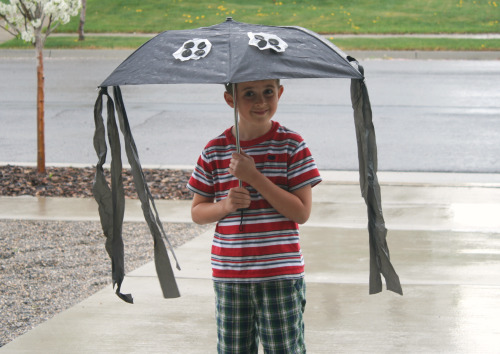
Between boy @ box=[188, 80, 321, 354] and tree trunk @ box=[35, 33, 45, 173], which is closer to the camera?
boy @ box=[188, 80, 321, 354]

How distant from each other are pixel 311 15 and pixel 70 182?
661 inches

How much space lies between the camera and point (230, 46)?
9.53 ft

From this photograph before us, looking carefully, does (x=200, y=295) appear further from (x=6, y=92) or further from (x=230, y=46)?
(x=6, y=92)

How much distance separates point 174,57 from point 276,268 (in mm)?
816

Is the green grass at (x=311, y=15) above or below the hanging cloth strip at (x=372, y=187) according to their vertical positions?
below

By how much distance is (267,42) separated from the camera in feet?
9.53

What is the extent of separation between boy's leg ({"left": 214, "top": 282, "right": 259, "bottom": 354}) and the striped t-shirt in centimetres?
4

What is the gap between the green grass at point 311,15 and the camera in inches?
876

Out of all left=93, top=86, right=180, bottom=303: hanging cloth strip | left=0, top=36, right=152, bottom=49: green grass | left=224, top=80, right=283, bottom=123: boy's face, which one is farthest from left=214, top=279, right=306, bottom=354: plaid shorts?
left=0, top=36, right=152, bottom=49: green grass

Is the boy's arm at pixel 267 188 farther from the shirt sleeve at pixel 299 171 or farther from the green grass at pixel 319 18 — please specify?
the green grass at pixel 319 18

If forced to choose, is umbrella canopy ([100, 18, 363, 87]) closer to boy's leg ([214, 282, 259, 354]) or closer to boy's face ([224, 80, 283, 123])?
boy's face ([224, 80, 283, 123])

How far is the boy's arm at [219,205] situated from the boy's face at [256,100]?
27 cm

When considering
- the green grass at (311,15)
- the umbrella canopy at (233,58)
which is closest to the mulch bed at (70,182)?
the umbrella canopy at (233,58)

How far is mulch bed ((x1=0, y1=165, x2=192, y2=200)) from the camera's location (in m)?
7.67
